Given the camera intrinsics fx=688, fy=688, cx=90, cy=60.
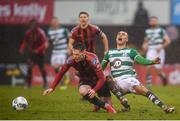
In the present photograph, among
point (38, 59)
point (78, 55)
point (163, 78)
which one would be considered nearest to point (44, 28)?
point (38, 59)

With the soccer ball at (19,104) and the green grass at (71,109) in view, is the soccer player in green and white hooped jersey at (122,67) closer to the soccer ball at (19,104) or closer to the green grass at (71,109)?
the green grass at (71,109)

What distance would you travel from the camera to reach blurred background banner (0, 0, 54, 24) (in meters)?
26.0

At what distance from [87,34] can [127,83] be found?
128 inches

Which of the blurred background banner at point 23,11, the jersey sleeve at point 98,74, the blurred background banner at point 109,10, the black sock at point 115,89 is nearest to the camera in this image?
the jersey sleeve at point 98,74

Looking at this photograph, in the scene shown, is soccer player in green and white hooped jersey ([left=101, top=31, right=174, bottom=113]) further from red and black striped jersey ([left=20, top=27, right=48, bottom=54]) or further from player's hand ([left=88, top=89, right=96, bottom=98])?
red and black striped jersey ([left=20, top=27, right=48, bottom=54])

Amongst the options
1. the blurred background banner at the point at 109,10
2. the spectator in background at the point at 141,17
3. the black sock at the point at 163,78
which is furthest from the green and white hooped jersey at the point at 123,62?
the blurred background banner at the point at 109,10

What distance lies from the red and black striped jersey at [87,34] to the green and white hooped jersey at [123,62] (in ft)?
8.96

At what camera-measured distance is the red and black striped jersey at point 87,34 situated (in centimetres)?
1723

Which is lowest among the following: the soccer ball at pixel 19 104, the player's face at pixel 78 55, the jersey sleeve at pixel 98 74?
the soccer ball at pixel 19 104

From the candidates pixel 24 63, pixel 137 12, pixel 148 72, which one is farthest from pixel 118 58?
pixel 137 12

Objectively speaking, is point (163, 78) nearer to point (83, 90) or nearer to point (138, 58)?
point (138, 58)

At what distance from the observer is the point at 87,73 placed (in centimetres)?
1445

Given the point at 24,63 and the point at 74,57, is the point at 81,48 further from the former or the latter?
the point at 24,63

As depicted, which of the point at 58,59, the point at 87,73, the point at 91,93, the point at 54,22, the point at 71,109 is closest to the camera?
the point at 91,93
